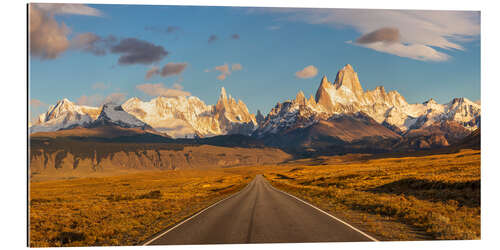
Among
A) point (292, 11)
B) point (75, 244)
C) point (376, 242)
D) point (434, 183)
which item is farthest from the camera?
point (434, 183)

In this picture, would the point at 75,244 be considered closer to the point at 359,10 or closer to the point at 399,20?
the point at 359,10

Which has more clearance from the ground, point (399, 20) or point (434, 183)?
point (399, 20)

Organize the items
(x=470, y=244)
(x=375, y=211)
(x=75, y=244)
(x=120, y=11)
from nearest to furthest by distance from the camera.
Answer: (x=470, y=244)
(x=75, y=244)
(x=375, y=211)
(x=120, y=11)

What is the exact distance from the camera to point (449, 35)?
100 ft

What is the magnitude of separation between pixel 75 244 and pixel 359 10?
23063 millimetres

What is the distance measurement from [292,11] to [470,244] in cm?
1930

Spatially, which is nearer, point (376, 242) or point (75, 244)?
point (376, 242)

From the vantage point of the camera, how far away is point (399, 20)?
30.1 metres

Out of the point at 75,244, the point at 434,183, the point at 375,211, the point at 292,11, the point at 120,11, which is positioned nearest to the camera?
the point at 75,244
